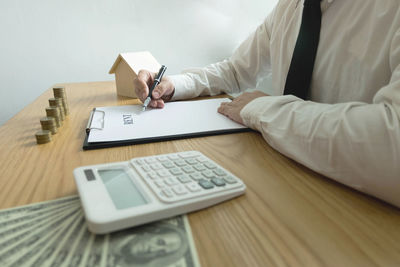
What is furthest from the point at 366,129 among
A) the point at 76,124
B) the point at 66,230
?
the point at 76,124

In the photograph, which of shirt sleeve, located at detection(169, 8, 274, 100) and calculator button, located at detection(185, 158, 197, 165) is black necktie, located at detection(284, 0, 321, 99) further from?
calculator button, located at detection(185, 158, 197, 165)

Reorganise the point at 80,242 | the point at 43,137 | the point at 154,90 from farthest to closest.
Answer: the point at 154,90 < the point at 43,137 < the point at 80,242

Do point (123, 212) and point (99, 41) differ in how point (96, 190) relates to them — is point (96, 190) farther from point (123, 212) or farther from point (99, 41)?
point (99, 41)

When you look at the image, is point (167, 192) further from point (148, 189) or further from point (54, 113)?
point (54, 113)

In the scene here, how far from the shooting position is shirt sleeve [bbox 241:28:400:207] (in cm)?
41

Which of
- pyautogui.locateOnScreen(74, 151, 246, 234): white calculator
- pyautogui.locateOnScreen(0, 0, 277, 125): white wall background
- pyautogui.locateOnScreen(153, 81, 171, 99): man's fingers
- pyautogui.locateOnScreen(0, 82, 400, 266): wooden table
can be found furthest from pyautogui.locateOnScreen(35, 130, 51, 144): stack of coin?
pyautogui.locateOnScreen(0, 0, 277, 125): white wall background

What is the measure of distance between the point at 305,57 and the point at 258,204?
516 mm

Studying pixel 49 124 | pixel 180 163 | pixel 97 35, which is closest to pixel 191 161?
pixel 180 163

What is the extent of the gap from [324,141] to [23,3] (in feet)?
4.84

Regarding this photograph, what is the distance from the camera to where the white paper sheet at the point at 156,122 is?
62cm

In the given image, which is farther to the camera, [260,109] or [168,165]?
[260,109]

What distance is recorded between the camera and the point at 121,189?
1.23 ft

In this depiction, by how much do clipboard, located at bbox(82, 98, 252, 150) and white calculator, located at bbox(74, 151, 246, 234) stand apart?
15cm

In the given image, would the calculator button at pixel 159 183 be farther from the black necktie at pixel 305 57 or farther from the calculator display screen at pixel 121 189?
the black necktie at pixel 305 57
